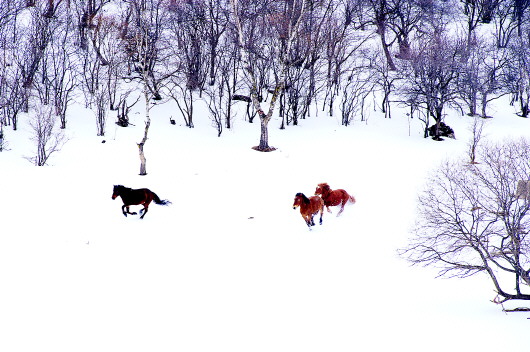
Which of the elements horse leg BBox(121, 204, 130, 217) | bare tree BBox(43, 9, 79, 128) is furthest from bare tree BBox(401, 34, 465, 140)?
bare tree BBox(43, 9, 79, 128)

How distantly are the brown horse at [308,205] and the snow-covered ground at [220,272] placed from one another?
35 cm

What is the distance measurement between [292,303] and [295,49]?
25.1 m

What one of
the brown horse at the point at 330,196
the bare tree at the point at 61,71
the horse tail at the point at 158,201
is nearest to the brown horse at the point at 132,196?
Answer: the horse tail at the point at 158,201

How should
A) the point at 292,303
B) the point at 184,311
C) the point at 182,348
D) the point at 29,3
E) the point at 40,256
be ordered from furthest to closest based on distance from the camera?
1. the point at 29,3
2. the point at 40,256
3. the point at 292,303
4. the point at 184,311
5. the point at 182,348

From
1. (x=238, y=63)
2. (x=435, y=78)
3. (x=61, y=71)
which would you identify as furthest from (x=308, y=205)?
(x=61, y=71)

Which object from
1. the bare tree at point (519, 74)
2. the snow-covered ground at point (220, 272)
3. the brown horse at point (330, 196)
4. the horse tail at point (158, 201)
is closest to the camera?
the snow-covered ground at point (220, 272)

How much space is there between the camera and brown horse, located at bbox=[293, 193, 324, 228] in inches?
381

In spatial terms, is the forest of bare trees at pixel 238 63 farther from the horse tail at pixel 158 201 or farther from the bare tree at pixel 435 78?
the horse tail at pixel 158 201

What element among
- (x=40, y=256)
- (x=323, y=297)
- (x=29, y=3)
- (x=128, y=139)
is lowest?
(x=323, y=297)

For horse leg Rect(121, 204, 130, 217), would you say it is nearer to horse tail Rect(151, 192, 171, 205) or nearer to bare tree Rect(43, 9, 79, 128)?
horse tail Rect(151, 192, 171, 205)

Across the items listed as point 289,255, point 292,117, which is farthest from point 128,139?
point 289,255

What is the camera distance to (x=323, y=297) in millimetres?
6758

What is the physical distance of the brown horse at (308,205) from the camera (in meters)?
9.68

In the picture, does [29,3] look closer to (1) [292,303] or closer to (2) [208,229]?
(2) [208,229]
